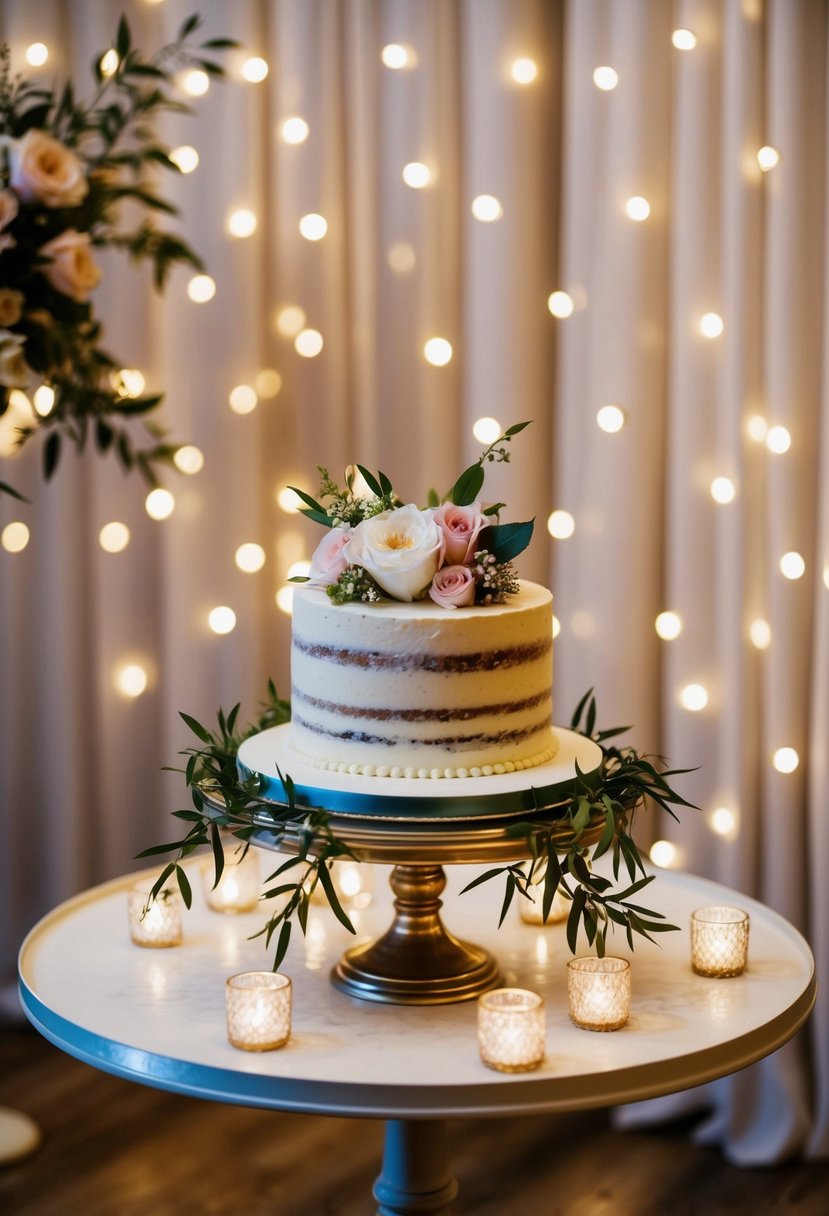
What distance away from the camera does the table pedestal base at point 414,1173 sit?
1443mm

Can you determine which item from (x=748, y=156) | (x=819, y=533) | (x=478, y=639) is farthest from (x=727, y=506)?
(x=478, y=639)

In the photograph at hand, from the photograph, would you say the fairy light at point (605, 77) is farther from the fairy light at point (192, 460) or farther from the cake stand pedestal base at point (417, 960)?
the cake stand pedestal base at point (417, 960)

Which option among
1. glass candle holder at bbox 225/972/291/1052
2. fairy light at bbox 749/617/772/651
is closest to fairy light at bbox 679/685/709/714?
fairy light at bbox 749/617/772/651

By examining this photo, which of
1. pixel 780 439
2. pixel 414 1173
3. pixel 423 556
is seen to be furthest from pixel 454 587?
pixel 780 439

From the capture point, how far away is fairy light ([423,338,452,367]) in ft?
8.23

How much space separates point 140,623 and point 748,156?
4.59ft

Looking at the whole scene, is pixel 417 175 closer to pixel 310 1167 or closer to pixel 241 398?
pixel 241 398

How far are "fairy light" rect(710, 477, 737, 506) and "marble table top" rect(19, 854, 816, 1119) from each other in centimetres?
80

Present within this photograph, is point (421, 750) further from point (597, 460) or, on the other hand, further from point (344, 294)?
point (344, 294)

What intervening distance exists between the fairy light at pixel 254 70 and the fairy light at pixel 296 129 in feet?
0.30

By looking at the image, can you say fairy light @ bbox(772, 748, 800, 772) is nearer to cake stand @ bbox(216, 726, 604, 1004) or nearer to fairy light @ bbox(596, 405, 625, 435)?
fairy light @ bbox(596, 405, 625, 435)

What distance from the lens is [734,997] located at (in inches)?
53.6

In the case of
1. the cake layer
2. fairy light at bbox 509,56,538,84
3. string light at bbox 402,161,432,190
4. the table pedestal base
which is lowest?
the table pedestal base

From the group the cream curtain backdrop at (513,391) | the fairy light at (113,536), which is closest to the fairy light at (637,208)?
the cream curtain backdrop at (513,391)
